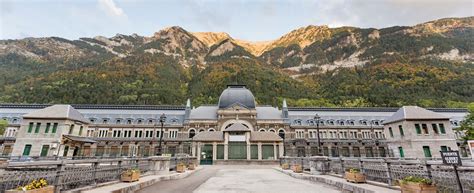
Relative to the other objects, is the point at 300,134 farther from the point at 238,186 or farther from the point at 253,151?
the point at 238,186

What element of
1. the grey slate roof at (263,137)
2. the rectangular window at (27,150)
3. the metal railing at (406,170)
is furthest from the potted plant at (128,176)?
the rectangular window at (27,150)

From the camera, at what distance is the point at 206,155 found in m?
40.5

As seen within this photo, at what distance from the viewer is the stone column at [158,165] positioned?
17.0 meters

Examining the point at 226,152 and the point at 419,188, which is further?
the point at 226,152

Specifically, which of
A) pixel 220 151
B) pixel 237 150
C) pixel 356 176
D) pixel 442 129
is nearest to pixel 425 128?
pixel 442 129

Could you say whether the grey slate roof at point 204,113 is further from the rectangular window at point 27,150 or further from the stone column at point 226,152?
the rectangular window at point 27,150

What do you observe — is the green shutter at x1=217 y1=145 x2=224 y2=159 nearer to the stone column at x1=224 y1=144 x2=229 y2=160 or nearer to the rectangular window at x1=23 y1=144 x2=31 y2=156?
the stone column at x1=224 y1=144 x2=229 y2=160

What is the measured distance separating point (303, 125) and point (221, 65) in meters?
69.7

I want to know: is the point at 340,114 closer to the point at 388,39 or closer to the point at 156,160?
the point at 156,160

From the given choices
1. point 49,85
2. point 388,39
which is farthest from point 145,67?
point 388,39

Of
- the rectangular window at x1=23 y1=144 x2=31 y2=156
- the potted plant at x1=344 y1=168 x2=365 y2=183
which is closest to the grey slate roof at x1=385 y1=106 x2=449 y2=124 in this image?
the potted plant at x1=344 y1=168 x2=365 y2=183

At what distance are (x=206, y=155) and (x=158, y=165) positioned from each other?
2377 cm

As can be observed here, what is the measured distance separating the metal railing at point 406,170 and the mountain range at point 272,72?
75400mm

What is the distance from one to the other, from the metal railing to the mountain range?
7540 centimetres
